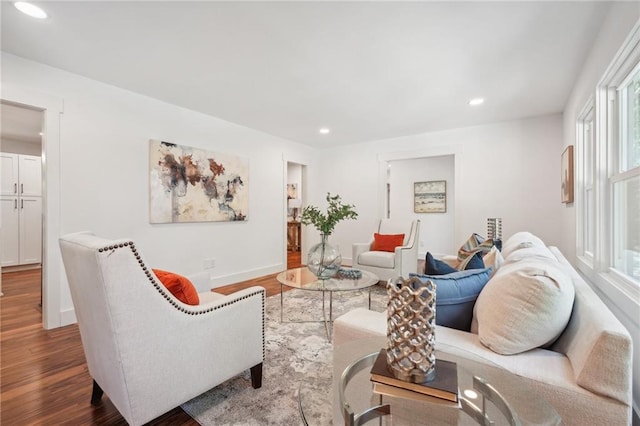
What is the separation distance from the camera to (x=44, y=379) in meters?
1.86

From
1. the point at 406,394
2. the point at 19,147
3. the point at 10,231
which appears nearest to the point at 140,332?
the point at 406,394

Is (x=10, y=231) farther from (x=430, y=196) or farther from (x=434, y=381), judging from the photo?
(x=430, y=196)

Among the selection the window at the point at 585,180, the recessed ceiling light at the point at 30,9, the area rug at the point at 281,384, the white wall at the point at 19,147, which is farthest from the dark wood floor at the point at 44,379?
the white wall at the point at 19,147

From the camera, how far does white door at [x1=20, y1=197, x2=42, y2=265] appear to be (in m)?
5.30

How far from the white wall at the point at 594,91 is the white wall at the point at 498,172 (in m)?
0.89

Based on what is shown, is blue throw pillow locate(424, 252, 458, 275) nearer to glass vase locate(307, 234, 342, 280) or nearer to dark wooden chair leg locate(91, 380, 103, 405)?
glass vase locate(307, 234, 342, 280)

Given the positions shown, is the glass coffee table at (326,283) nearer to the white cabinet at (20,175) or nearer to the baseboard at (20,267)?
the baseboard at (20,267)

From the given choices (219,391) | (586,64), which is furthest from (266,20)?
(586,64)

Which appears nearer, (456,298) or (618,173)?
(456,298)

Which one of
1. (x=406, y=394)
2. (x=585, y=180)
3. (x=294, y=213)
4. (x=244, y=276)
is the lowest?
(x=244, y=276)

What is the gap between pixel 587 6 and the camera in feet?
6.00

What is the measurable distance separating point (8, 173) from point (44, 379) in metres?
5.31

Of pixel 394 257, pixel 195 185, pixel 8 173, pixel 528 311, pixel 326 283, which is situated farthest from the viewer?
pixel 8 173

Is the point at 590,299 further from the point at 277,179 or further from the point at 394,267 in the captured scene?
the point at 277,179
